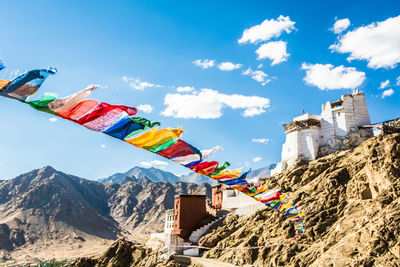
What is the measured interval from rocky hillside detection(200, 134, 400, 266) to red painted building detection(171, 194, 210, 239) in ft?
12.2

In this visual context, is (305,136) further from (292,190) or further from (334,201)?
(334,201)

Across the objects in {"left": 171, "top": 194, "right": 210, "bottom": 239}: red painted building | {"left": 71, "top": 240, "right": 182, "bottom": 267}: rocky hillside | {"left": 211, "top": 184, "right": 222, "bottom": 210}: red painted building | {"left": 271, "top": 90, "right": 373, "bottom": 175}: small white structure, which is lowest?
Result: {"left": 71, "top": 240, "right": 182, "bottom": 267}: rocky hillside

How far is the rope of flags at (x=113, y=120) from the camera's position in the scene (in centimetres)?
730

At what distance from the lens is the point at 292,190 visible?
2722 centimetres

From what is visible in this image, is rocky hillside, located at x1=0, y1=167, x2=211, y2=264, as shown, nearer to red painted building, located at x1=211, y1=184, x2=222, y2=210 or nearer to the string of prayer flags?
red painted building, located at x1=211, y1=184, x2=222, y2=210

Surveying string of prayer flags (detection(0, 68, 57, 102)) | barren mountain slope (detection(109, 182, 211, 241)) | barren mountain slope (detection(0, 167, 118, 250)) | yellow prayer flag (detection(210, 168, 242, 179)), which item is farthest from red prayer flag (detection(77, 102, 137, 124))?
barren mountain slope (detection(0, 167, 118, 250))

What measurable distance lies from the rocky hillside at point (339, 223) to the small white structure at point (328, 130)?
6865mm

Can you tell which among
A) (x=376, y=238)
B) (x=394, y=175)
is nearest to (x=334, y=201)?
(x=394, y=175)

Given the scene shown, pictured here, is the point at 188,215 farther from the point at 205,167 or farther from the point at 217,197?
the point at 205,167

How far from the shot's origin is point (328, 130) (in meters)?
34.8

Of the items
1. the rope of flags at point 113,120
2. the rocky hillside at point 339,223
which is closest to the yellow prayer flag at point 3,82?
the rope of flags at point 113,120

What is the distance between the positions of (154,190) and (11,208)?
5139cm

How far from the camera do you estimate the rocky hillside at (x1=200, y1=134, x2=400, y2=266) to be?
1329 cm

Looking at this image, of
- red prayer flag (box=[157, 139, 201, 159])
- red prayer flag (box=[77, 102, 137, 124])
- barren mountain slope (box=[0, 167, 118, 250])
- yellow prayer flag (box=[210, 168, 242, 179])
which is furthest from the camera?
barren mountain slope (box=[0, 167, 118, 250])
